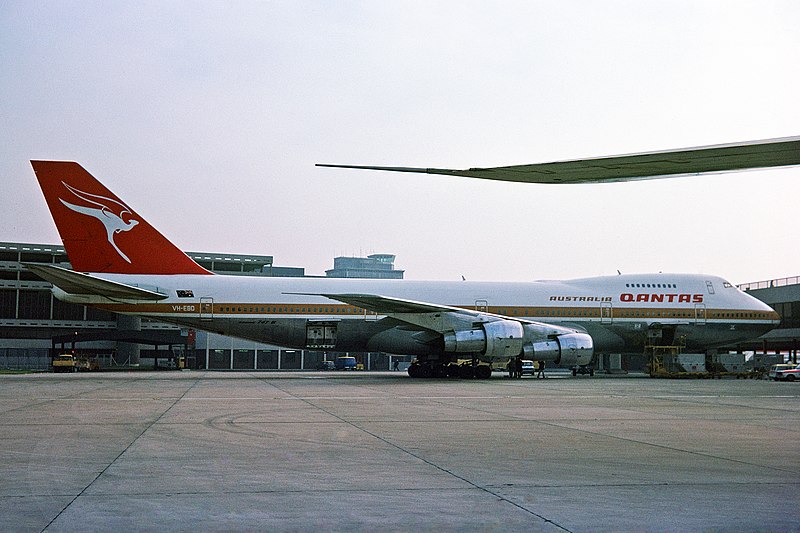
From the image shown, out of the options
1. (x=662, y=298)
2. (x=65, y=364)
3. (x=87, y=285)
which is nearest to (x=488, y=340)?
(x=662, y=298)

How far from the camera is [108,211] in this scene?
28.3m

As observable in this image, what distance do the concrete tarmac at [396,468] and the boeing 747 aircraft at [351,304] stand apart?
12.5 m

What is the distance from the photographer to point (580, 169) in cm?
586

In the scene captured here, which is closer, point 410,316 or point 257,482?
point 257,482

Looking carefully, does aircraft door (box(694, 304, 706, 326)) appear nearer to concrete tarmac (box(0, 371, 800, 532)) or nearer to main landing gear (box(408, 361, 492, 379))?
main landing gear (box(408, 361, 492, 379))

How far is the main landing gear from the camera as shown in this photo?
93.9 feet

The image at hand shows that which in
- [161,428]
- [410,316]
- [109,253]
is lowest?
[161,428]

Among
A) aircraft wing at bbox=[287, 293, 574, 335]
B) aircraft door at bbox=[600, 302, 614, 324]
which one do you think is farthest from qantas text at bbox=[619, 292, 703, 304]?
aircraft wing at bbox=[287, 293, 574, 335]

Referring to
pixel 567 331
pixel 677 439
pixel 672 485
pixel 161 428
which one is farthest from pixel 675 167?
pixel 567 331

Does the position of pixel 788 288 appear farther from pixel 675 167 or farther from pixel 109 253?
pixel 675 167

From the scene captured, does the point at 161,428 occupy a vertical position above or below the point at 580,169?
below

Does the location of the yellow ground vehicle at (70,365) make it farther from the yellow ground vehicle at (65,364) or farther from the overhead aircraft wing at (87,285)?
the overhead aircraft wing at (87,285)

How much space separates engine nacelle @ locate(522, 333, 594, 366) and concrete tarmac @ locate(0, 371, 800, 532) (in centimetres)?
1304

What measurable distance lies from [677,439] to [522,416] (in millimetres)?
3502
